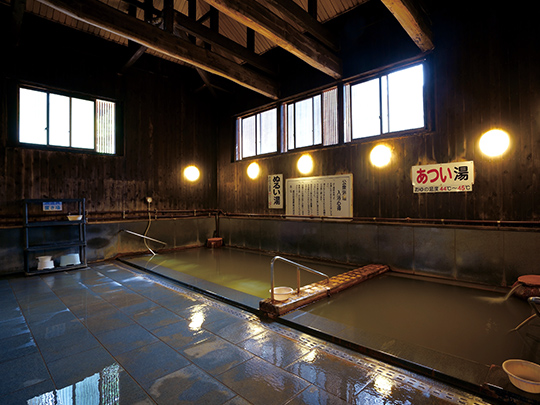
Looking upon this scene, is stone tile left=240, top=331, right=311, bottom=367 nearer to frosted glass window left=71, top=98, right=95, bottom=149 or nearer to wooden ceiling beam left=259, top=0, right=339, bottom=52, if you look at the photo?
wooden ceiling beam left=259, top=0, right=339, bottom=52

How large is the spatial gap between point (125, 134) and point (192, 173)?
104 inches

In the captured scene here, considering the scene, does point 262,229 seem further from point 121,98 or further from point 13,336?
point 13,336

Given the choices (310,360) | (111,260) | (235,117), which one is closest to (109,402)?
(310,360)

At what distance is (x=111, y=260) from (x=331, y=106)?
26.0 ft

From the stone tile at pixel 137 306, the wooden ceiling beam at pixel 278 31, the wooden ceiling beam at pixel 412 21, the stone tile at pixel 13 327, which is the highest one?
the wooden ceiling beam at pixel 278 31

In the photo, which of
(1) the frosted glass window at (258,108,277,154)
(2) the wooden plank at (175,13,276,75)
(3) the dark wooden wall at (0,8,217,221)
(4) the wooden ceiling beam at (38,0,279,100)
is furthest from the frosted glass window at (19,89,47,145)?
(1) the frosted glass window at (258,108,277,154)

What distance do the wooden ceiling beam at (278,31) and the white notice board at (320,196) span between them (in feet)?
9.42

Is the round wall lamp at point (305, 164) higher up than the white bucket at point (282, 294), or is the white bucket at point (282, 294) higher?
the round wall lamp at point (305, 164)

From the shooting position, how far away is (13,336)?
3.64 metres

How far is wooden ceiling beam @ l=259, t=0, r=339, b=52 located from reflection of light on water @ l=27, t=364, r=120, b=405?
670 cm

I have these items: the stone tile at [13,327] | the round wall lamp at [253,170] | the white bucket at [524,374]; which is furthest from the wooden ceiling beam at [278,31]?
the white bucket at [524,374]

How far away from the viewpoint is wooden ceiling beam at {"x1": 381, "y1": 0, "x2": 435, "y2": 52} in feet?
16.2

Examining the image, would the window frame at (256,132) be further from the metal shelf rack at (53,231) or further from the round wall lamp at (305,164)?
the metal shelf rack at (53,231)

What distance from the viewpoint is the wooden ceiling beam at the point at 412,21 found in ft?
16.2
